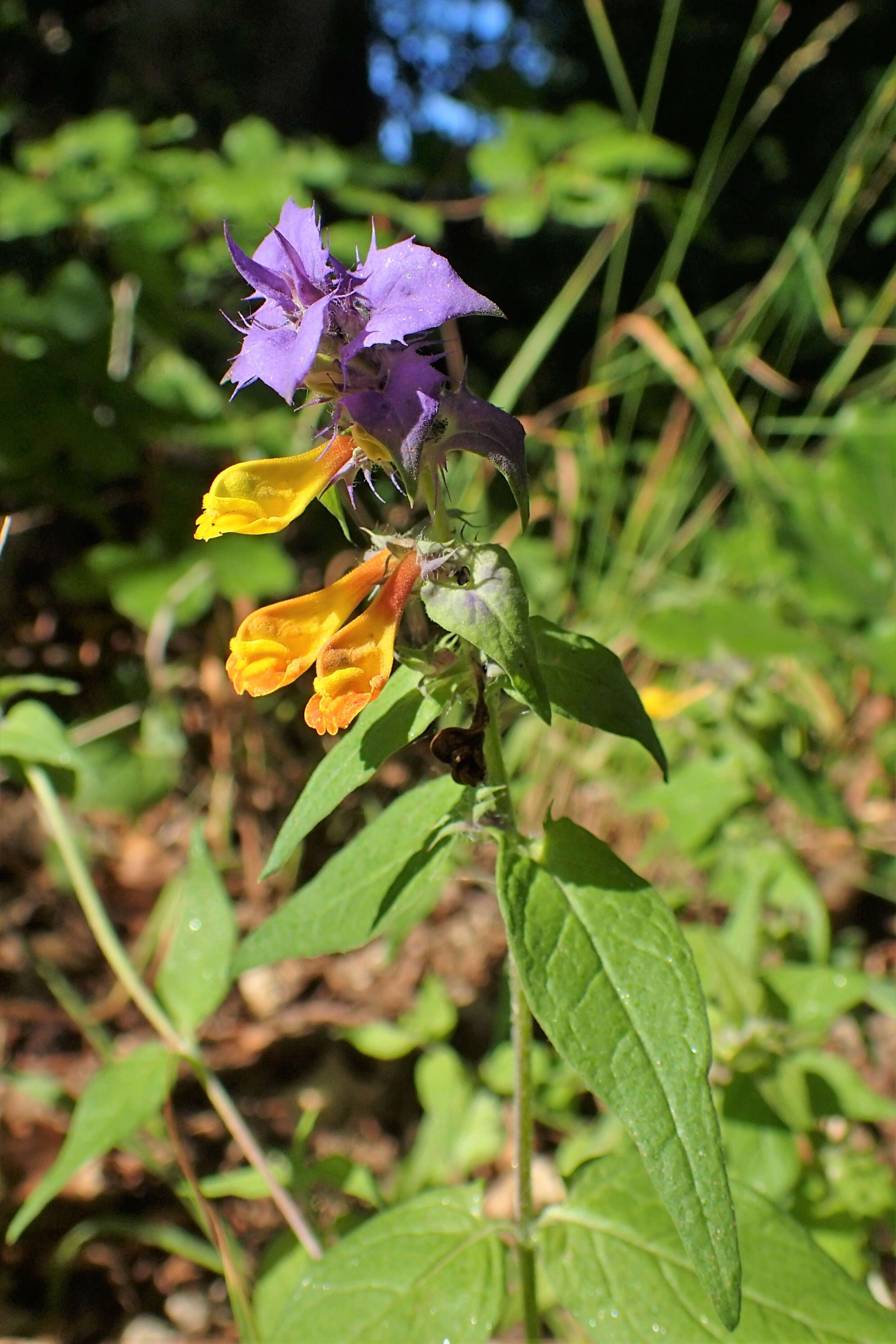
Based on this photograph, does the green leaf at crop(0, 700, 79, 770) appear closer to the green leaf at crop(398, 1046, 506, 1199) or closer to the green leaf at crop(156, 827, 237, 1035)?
the green leaf at crop(156, 827, 237, 1035)

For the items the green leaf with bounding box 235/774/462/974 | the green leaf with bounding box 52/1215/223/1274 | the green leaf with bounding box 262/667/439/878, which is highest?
the green leaf with bounding box 262/667/439/878

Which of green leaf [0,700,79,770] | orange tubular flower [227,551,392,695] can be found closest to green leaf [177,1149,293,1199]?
green leaf [0,700,79,770]

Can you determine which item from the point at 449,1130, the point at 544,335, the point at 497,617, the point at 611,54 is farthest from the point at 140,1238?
the point at 611,54

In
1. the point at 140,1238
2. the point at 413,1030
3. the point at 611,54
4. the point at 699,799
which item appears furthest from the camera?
the point at 611,54

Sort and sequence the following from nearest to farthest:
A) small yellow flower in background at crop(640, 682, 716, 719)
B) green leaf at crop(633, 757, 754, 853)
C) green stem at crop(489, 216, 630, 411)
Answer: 1. green leaf at crop(633, 757, 754, 853)
2. small yellow flower in background at crop(640, 682, 716, 719)
3. green stem at crop(489, 216, 630, 411)

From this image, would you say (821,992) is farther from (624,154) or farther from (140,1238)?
(624,154)

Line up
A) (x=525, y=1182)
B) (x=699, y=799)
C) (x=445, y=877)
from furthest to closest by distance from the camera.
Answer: (x=699, y=799) < (x=445, y=877) < (x=525, y=1182)

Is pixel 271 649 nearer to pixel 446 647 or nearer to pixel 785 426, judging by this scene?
pixel 446 647
